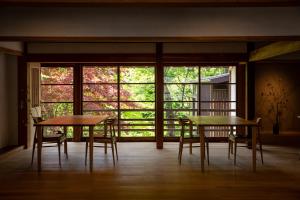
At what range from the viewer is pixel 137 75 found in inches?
307

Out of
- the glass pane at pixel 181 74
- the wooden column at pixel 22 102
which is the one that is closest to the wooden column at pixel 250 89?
the glass pane at pixel 181 74

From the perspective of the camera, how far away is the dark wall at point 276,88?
302 inches

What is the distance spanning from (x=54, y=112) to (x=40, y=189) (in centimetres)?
393

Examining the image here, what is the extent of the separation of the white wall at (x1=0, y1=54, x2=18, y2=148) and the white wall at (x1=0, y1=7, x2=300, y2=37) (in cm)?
241

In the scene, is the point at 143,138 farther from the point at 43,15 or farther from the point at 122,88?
the point at 43,15

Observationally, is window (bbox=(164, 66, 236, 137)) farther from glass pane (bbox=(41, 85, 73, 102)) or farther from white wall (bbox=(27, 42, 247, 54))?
glass pane (bbox=(41, 85, 73, 102))

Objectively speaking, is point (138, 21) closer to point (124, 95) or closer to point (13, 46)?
point (13, 46)

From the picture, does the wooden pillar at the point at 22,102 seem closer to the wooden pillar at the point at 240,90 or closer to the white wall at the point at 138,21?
the white wall at the point at 138,21

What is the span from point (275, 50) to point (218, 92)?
7.44 feet

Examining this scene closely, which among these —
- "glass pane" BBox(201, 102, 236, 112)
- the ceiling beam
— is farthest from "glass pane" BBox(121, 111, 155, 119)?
the ceiling beam

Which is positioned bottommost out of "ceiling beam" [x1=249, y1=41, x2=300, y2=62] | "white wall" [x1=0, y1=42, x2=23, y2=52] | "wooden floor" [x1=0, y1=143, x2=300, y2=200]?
"wooden floor" [x1=0, y1=143, x2=300, y2=200]

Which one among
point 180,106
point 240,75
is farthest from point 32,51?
point 240,75

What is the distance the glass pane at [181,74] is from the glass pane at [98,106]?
4.33 ft

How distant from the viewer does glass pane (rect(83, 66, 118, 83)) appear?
7.70 metres
